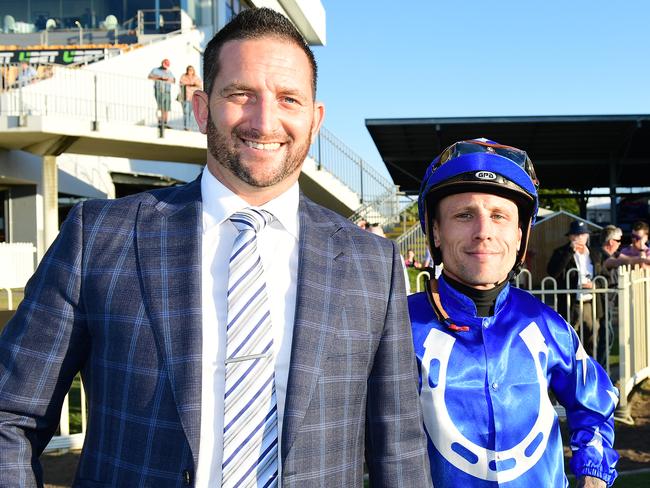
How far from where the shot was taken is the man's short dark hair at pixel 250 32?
70.1 inches

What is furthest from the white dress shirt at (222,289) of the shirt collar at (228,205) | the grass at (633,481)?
the grass at (633,481)

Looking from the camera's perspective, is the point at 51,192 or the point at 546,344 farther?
the point at 51,192

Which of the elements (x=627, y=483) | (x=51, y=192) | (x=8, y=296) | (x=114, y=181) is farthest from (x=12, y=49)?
(x=627, y=483)

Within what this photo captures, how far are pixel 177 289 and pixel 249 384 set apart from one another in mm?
292

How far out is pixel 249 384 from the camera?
1607 mm

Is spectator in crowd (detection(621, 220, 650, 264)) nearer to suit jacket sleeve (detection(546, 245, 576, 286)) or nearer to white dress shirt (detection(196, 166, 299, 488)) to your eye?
suit jacket sleeve (detection(546, 245, 576, 286))

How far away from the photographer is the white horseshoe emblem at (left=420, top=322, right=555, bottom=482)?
6.79ft

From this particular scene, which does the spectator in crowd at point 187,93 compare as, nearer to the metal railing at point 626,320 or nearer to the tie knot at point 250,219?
the metal railing at point 626,320

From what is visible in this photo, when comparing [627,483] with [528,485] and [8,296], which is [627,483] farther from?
[8,296]

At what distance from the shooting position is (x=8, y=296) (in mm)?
5184

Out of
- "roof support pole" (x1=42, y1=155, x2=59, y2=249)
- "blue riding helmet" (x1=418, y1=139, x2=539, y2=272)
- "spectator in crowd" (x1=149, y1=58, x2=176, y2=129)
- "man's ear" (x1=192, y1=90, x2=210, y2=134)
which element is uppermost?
"spectator in crowd" (x1=149, y1=58, x2=176, y2=129)

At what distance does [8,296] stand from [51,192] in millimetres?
14441

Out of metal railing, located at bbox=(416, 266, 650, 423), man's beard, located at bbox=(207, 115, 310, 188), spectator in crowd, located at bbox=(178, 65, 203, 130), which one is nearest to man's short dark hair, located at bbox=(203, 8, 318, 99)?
man's beard, located at bbox=(207, 115, 310, 188)

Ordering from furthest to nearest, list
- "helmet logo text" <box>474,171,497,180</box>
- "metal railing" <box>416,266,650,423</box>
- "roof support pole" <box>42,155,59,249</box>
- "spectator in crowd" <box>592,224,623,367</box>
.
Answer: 1. "roof support pole" <box>42,155,59,249</box>
2. "spectator in crowd" <box>592,224,623,367</box>
3. "metal railing" <box>416,266,650,423</box>
4. "helmet logo text" <box>474,171,497,180</box>
